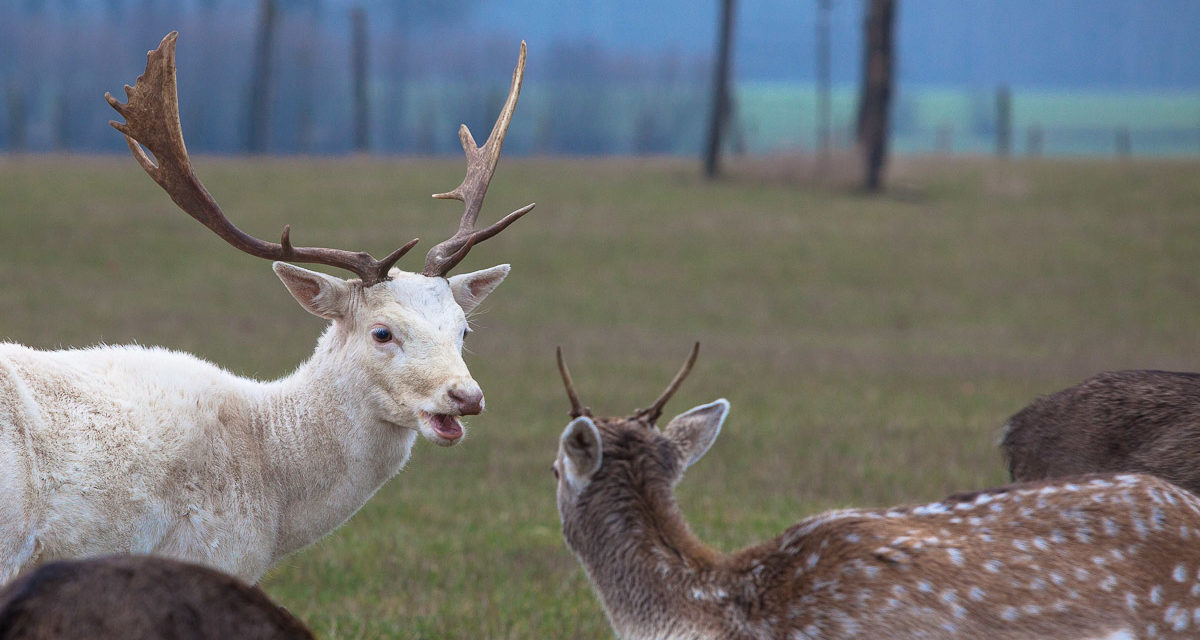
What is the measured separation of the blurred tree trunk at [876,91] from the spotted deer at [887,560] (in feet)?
102

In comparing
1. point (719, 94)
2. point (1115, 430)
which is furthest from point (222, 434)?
point (719, 94)

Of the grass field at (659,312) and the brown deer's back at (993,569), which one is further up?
the brown deer's back at (993,569)

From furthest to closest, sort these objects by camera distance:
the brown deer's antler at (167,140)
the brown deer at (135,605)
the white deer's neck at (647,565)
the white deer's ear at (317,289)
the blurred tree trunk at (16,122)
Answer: the blurred tree trunk at (16,122) < the brown deer's antler at (167,140) < the white deer's ear at (317,289) < the white deer's neck at (647,565) < the brown deer at (135,605)

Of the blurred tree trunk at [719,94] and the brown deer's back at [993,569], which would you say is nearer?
the brown deer's back at [993,569]

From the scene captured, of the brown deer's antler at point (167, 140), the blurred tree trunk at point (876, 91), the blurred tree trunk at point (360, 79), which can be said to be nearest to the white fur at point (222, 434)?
the brown deer's antler at point (167, 140)

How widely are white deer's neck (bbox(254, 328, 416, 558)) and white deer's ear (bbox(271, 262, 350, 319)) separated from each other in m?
0.22

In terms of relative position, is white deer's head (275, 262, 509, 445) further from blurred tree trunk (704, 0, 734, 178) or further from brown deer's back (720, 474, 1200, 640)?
blurred tree trunk (704, 0, 734, 178)

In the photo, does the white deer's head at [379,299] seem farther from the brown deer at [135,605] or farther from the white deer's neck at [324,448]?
the brown deer at [135,605]

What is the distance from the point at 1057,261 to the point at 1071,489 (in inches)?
892

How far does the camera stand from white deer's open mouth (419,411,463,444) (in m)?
5.66

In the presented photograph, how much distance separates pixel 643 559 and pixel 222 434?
2070 millimetres

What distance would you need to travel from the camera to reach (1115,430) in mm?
6297

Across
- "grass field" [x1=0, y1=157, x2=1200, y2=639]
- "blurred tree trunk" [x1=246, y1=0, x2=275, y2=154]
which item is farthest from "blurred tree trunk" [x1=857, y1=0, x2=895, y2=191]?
"blurred tree trunk" [x1=246, y1=0, x2=275, y2=154]

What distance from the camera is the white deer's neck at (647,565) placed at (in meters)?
4.51
